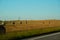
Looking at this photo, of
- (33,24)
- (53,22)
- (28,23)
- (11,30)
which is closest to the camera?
(11,30)

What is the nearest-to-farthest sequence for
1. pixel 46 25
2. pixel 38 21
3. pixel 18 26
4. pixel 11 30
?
pixel 11 30 < pixel 18 26 < pixel 38 21 < pixel 46 25

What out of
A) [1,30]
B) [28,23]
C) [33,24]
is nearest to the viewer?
[1,30]

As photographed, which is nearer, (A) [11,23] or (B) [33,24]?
(A) [11,23]

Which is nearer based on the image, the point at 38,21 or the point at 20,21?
the point at 20,21

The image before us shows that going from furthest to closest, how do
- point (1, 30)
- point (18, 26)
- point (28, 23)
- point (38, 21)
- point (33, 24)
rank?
point (38, 21)
point (33, 24)
point (28, 23)
point (18, 26)
point (1, 30)

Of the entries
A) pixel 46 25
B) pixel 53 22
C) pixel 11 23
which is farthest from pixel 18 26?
pixel 53 22

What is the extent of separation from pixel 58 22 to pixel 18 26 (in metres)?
24.0

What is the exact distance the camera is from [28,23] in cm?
3975

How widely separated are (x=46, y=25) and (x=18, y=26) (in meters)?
16.4

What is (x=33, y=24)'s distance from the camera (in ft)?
139

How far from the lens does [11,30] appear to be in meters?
31.6

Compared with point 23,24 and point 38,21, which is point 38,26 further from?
point 23,24

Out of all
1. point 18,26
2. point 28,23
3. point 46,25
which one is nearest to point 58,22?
point 46,25

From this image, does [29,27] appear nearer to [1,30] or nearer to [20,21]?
[20,21]
